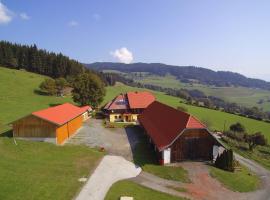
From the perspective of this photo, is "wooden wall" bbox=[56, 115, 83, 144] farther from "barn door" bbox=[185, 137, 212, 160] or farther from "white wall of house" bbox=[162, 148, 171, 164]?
"barn door" bbox=[185, 137, 212, 160]

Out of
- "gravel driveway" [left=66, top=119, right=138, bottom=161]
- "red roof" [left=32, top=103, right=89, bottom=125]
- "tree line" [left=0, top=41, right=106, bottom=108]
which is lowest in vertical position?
"gravel driveway" [left=66, top=119, right=138, bottom=161]

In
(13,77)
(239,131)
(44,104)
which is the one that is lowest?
(239,131)

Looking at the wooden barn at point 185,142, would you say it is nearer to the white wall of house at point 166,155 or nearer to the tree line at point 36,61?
the white wall of house at point 166,155

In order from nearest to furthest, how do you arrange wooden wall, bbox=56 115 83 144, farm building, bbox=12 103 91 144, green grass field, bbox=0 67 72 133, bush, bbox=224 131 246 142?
farm building, bbox=12 103 91 144
wooden wall, bbox=56 115 83 144
bush, bbox=224 131 246 142
green grass field, bbox=0 67 72 133

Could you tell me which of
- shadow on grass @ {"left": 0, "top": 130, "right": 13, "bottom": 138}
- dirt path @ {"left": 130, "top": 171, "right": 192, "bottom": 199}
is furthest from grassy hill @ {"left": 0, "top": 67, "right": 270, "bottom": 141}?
dirt path @ {"left": 130, "top": 171, "right": 192, "bottom": 199}

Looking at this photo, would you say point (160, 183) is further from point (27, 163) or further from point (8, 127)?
point (8, 127)

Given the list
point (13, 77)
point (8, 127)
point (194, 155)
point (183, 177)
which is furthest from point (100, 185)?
point (13, 77)
